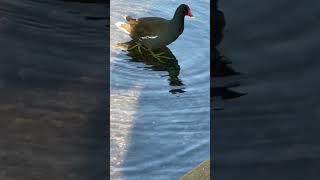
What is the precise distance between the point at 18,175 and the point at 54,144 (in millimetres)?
112

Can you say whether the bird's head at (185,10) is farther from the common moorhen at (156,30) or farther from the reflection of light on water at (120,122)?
the reflection of light on water at (120,122)

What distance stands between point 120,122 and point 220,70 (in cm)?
29

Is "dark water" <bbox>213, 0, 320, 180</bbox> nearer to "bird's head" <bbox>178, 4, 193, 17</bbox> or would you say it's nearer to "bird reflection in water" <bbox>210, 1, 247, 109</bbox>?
"bird reflection in water" <bbox>210, 1, 247, 109</bbox>

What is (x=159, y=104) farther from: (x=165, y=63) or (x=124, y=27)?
(x=124, y=27)

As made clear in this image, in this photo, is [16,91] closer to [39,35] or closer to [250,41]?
[39,35]

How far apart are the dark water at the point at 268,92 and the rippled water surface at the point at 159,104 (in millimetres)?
57

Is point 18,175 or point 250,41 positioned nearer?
point 18,175

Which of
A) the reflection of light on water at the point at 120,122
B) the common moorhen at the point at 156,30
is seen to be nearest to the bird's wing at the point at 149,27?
the common moorhen at the point at 156,30

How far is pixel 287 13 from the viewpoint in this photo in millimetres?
1661

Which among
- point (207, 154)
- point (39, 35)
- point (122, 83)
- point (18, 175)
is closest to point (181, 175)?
point (207, 154)

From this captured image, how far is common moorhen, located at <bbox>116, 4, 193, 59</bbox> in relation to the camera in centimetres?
158

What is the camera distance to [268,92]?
1.61 meters

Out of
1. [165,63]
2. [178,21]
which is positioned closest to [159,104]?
[165,63]

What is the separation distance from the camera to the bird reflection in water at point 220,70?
5.28ft
